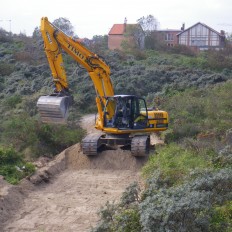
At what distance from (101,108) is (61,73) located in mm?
1800

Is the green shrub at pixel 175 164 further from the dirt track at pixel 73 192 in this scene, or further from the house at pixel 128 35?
the house at pixel 128 35

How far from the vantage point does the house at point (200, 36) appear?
66062 mm

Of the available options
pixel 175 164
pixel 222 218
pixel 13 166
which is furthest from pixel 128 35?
pixel 222 218

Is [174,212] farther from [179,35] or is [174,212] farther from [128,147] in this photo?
[179,35]

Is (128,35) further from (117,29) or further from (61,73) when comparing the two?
(61,73)

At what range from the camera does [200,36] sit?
68.3 meters

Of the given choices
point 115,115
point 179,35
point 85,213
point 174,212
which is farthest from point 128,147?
point 179,35

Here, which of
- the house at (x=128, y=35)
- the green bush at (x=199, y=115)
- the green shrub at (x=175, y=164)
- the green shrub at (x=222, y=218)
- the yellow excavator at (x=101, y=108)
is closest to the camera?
the green shrub at (x=222, y=218)

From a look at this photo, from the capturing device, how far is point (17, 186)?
42.9 feet

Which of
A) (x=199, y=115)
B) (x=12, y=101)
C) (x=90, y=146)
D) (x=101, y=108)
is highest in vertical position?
(x=101, y=108)

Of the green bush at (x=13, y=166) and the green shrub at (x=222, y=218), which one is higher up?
the green shrub at (x=222, y=218)

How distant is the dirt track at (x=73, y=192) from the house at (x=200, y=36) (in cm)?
5103

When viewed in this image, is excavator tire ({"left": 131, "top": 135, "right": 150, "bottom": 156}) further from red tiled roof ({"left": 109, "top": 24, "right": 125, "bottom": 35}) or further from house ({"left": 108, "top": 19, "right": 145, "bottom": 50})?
red tiled roof ({"left": 109, "top": 24, "right": 125, "bottom": 35})

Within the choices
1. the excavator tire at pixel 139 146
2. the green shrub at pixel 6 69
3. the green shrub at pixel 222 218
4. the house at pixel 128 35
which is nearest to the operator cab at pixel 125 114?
the excavator tire at pixel 139 146
